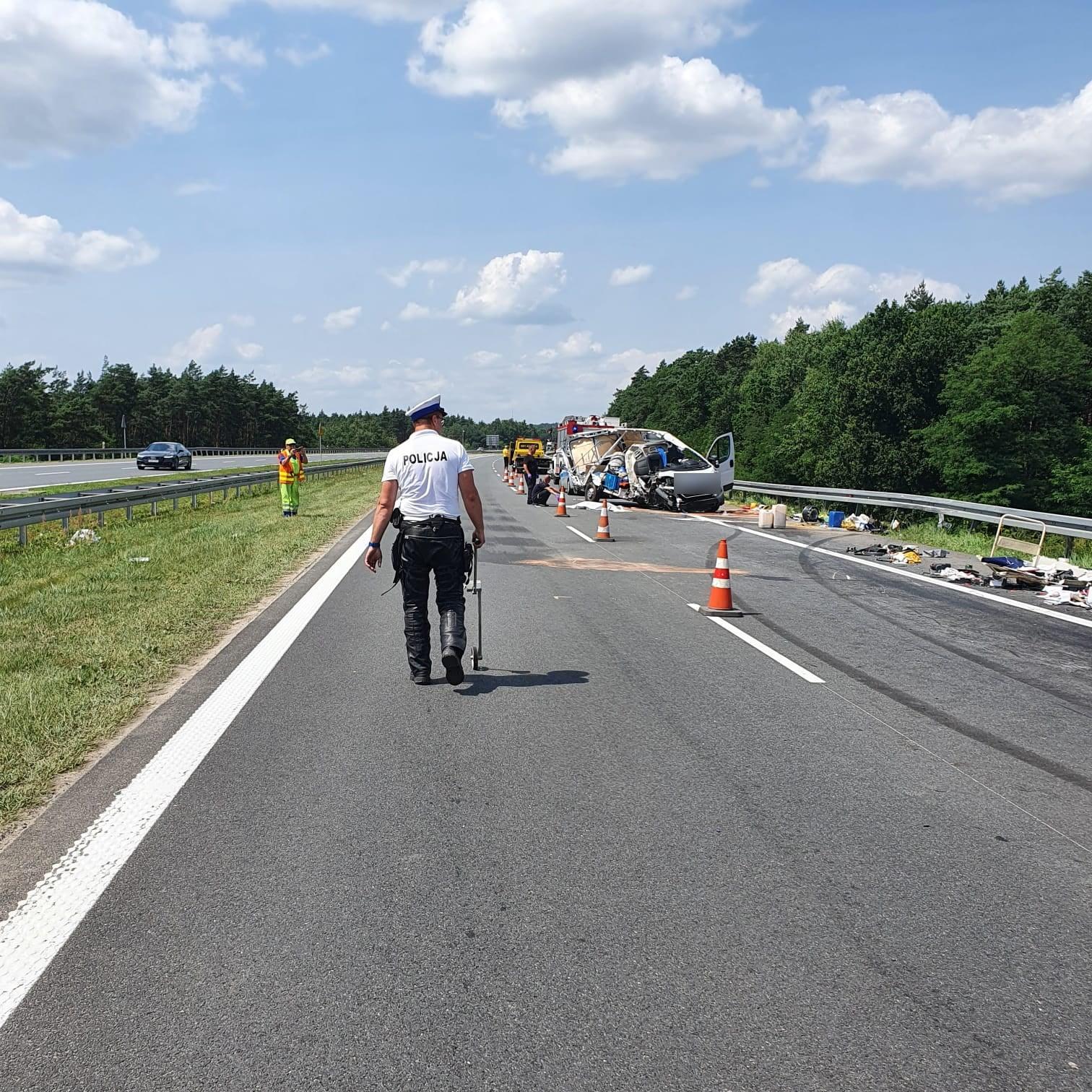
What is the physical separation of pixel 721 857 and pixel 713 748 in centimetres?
160

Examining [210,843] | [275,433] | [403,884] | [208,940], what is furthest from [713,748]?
[275,433]

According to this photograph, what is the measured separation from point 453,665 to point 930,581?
9.35m

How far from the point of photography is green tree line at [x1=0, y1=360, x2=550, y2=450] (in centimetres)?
8956

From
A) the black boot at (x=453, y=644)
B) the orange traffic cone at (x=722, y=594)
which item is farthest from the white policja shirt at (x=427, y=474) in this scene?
the orange traffic cone at (x=722, y=594)

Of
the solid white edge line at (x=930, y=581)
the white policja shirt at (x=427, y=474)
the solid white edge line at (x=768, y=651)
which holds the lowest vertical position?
the solid white edge line at (x=930, y=581)

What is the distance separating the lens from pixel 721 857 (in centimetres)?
415

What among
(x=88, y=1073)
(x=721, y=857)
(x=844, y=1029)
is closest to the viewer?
(x=88, y=1073)

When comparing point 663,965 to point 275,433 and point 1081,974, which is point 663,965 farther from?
point 275,433

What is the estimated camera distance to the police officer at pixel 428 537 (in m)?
7.15

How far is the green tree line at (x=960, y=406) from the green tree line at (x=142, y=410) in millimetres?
21195

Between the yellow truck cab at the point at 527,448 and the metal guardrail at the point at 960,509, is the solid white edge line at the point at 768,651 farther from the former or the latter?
→ the yellow truck cab at the point at 527,448

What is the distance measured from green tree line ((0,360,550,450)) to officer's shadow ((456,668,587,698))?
216 ft

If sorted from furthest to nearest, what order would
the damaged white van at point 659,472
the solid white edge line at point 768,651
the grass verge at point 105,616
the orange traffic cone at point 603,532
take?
the damaged white van at point 659,472 → the orange traffic cone at point 603,532 → the solid white edge line at point 768,651 → the grass verge at point 105,616

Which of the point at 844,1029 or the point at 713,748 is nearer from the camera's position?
the point at 844,1029
